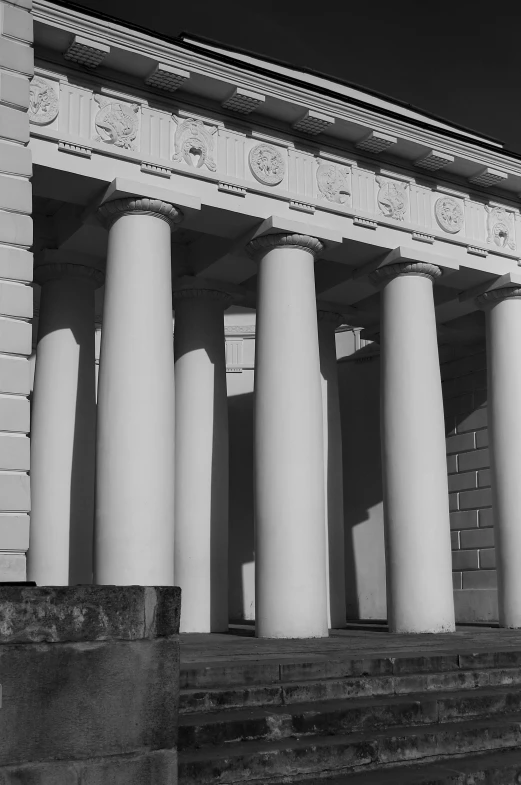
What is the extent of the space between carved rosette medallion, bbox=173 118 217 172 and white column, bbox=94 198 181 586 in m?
1.34

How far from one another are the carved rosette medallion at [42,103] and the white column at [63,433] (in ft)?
14.5

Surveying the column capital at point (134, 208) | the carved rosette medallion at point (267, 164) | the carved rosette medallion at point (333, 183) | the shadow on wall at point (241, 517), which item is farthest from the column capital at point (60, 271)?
the shadow on wall at point (241, 517)

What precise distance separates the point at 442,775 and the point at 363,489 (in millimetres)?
21238

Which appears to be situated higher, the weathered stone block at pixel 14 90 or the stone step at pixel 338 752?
the weathered stone block at pixel 14 90

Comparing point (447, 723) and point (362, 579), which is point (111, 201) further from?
point (362, 579)

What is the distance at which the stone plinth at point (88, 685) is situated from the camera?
7047 millimetres

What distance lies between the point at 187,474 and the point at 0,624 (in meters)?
15.6

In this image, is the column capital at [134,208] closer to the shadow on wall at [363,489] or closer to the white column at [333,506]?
the white column at [333,506]

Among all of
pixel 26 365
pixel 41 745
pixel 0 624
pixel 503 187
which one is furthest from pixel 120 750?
pixel 503 187

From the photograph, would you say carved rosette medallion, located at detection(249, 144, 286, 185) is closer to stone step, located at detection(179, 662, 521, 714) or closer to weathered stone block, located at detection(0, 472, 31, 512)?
weathered stone block, located at detection(0, 472, 31, 512)

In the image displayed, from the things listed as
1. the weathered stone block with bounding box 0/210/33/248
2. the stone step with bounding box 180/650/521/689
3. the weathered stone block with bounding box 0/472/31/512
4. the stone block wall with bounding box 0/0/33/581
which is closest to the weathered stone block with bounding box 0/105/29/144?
the stone block wall with bounding box 0/0/33/581

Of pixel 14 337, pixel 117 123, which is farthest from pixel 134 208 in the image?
pixel 14 337

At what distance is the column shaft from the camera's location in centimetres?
2334

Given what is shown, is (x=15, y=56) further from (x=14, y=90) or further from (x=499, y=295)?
(x=499, y=295)
